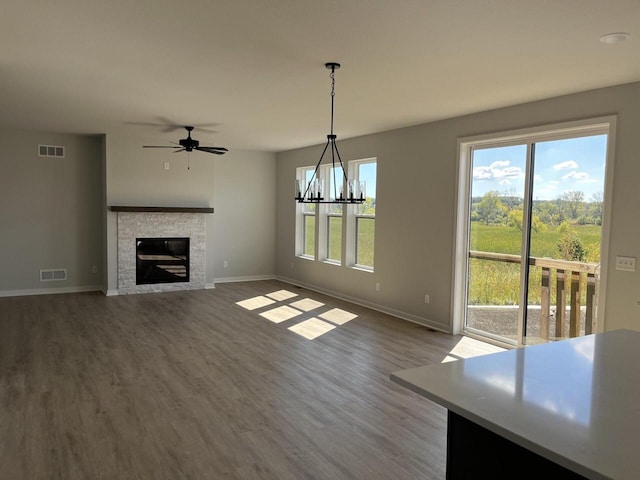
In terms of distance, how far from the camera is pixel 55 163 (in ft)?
25.2

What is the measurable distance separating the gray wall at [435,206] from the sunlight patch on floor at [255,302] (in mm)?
1138

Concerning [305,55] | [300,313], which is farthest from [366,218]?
[305,55]

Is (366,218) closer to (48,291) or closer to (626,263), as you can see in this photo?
(626,263)

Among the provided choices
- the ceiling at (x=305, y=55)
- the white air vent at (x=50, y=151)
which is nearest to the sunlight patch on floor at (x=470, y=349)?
the ceiling at (x=305, y=55)

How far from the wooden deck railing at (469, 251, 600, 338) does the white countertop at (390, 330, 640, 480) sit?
2.59 metres

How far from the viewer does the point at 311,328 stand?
19.1ft

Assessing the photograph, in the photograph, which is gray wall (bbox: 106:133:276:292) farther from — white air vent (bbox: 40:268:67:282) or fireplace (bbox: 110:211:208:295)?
white air vent (bbox: 40:268:67:282)

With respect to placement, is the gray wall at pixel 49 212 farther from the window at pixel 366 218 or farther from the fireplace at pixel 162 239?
the window at pixel 366 218

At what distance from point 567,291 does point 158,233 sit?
6.26 metres

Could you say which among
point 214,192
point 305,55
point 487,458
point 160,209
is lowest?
point 487,458

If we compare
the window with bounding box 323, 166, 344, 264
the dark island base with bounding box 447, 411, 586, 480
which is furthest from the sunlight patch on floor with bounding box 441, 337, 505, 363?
the dark island base with bounding box 447, 411, 586, 480

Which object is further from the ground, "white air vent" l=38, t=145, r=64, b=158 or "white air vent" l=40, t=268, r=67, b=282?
"white air vent" l=38, t=145, r=64, b=158

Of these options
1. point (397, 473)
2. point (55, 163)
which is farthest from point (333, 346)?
point (55, 163)

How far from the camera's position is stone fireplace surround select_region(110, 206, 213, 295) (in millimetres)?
7734
